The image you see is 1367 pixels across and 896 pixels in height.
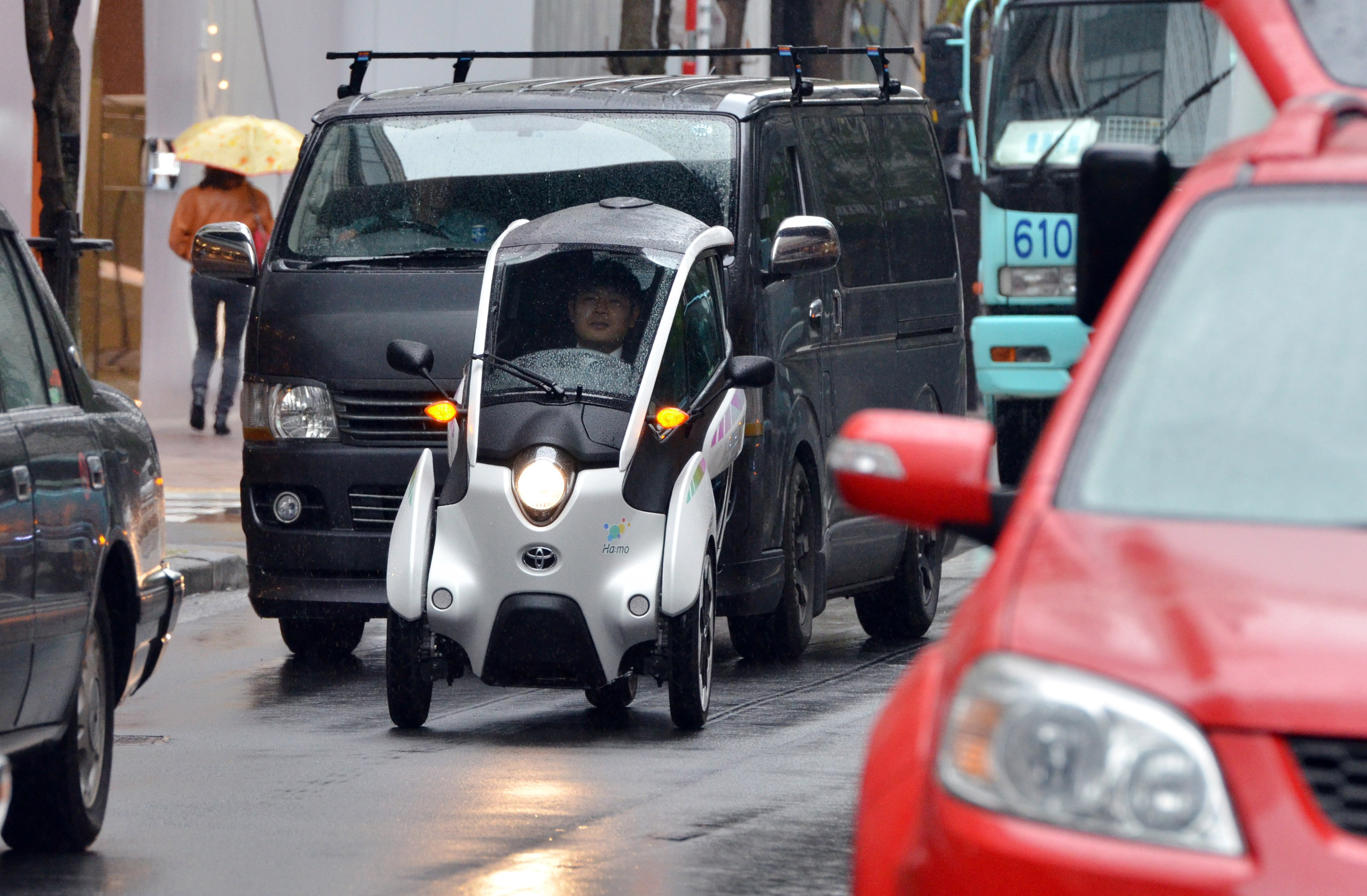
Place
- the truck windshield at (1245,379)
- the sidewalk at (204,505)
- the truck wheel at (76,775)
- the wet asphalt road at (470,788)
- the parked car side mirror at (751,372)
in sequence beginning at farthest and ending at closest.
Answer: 1. the sidewalk at (204,505)
2. the parked car side mirror at (751,372)
3. the truck wheel at (76,775)
4. the wet asphalt road at (470,788)
5. the truck windshield at (1245,379)

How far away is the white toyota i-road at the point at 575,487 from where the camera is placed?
28.9 feet

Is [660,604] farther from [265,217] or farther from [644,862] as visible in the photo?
[265,217]

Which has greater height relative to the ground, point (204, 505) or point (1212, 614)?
point (1212, 614)

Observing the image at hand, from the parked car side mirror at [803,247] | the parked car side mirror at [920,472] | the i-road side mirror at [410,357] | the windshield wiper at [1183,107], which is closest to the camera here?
the parked car side mirror at [920,472]

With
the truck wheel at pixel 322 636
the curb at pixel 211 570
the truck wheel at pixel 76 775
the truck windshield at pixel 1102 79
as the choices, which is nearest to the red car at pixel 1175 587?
the truck wheel at pixel 76 775

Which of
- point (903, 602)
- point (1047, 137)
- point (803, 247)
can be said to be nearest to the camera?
point (803, 247)

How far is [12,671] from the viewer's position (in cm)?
607

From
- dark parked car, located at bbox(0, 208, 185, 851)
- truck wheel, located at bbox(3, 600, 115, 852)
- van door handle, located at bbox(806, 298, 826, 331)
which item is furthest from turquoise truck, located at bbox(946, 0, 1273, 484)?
truck wheel, located at bbox(3, 600, 115, 852)

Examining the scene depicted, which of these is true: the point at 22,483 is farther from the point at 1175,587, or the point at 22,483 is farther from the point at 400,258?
the point at 400,258

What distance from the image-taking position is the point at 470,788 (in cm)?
777

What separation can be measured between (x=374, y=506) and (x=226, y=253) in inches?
46.6

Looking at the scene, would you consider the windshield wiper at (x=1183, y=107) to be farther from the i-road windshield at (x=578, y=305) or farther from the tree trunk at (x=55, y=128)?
the tree trunk at (x=55, y=128)

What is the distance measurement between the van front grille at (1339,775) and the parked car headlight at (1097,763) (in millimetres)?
106

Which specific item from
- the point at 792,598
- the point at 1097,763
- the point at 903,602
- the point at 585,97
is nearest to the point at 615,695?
the point at 792,598
